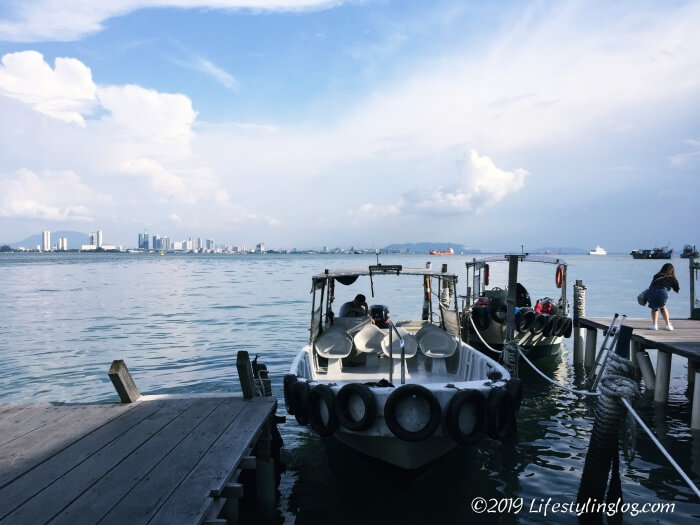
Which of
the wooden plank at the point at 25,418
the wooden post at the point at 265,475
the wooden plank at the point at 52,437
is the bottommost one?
the wooden post at the point at 265,475

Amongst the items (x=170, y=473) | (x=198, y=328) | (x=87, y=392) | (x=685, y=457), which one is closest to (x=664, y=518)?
(x=685, y=457)

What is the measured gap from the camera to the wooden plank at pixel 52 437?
5.89m

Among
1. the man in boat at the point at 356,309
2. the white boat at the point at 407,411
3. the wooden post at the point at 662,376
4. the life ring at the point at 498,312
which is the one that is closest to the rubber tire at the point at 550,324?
the life ring at the point at 498,312

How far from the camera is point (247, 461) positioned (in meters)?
6.37

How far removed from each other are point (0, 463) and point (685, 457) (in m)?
11.0

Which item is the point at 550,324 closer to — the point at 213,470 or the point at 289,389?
the point at 289,389

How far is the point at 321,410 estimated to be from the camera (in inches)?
320

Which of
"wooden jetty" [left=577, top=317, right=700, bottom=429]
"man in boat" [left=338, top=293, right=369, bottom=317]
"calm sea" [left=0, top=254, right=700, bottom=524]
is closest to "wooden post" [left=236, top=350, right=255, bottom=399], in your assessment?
"calm sea" [left=0, top=254, right=700, bottom=524]

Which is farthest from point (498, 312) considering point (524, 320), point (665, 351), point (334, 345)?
point (334, 345)

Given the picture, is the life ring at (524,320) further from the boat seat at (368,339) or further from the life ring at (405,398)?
the life ring at (405,398)

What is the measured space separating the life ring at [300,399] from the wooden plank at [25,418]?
11.1 feet

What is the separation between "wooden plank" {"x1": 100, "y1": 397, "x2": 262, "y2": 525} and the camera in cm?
486

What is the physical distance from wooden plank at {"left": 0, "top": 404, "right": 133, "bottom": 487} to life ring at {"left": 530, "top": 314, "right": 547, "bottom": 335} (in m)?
13.1

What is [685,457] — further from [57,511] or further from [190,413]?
[57,511]
